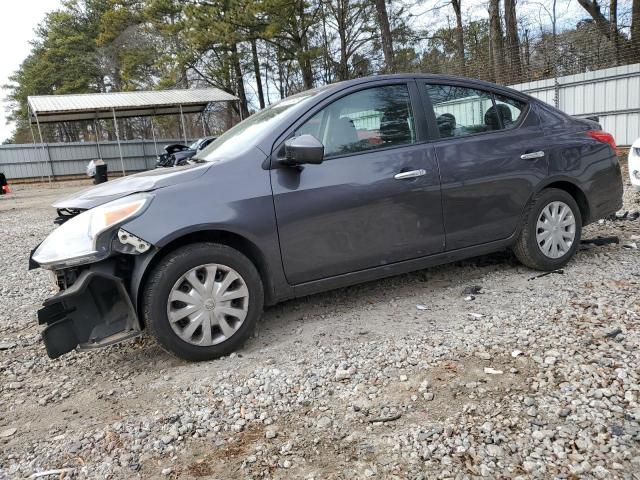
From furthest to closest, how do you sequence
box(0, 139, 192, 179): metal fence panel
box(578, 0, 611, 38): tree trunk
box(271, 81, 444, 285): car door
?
1. box(0, 139, 192, 179): metal fence panel
2. box(578, 0, 611, 38): tree trunk
3. box(271, 81, 444, 285): car door

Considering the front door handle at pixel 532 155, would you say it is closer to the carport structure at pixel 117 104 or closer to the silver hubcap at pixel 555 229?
the silver hubcap at pixel 555 229

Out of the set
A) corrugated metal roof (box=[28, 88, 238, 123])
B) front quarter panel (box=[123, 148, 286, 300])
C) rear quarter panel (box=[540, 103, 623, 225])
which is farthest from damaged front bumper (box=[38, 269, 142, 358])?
corrugated metal roof (box=[28, 88, 238, 123])

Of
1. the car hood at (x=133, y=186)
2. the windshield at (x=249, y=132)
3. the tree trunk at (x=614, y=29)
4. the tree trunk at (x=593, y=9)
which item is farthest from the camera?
the tree trunk at (x=593, y=9)

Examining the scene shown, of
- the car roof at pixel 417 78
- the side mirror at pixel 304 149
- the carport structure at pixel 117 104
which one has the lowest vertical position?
the side mirror at pixel 304 149

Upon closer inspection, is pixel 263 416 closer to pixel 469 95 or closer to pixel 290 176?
pixel 290 176

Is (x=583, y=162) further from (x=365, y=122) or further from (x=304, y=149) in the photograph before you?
(x=304, y=149)

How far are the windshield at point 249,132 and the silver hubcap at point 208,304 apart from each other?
0.87 metres

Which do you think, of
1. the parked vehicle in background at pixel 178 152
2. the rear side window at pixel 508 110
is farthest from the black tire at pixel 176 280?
the parked vehicle in background at pixel 178 152

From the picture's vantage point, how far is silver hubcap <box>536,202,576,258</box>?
14.1ft

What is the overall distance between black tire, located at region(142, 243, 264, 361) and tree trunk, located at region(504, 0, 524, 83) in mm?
13820

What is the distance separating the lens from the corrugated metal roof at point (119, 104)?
21625 millimetres

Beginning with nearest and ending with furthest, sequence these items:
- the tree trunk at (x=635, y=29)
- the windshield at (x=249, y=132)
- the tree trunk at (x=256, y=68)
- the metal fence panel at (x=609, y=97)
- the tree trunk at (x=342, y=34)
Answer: the windshield at (x=249, y=132), the metal fence panel at (x=609, y=97), the tree trunk at (x=635, y=29), the tree trunk at (x=342, y=34), the tree trunk at (x=256, y=68)

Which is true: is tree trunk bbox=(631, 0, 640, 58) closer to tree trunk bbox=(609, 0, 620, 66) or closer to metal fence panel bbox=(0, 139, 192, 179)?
tree trunk bbox=(609, 0, 620, 66)

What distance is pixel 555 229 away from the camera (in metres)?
4.34
